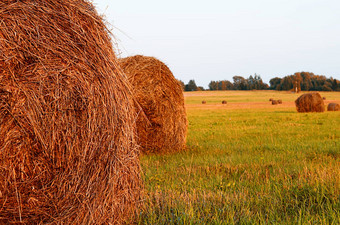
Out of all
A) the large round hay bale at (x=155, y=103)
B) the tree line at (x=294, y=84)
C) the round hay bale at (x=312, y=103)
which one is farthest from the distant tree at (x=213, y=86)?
the large round hay bale at (x=155, y=103)

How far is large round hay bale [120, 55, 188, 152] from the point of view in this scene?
28.0 feet

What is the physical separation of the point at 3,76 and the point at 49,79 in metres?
0.44

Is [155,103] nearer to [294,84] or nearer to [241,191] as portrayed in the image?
[241,191]

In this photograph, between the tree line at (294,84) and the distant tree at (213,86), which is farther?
the distant tree at (213,86)

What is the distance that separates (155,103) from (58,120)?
17.1ft

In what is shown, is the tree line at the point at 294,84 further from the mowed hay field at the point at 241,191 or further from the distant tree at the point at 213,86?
the mowed hay field at the point at 241,191

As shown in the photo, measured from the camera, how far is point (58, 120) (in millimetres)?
3449

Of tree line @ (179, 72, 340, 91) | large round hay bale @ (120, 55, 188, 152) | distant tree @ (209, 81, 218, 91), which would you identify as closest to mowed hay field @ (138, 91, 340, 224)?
large round hay bale @ (120, 55, 188, 152)

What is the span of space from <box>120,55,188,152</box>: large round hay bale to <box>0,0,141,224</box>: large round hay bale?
4574 mm

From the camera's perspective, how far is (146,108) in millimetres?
8602

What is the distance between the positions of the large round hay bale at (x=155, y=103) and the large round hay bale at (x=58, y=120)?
4.57m

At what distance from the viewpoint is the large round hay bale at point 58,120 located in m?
3.27

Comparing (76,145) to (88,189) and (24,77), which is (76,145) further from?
(24,77)

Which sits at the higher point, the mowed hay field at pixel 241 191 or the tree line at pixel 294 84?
the tree line at pixel 294 84
